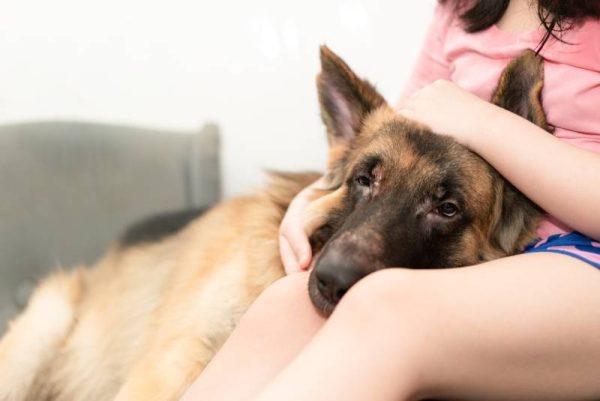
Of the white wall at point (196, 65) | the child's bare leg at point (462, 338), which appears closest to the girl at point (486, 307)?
the child's bare leg at point (462, 338)

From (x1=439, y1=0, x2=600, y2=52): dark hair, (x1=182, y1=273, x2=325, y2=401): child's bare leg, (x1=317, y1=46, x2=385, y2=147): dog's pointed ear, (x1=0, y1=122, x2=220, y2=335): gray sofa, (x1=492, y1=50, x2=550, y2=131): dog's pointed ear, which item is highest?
(x1=439, y1=0, x2=600, y2=52): dark hair

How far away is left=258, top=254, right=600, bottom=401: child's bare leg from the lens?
84cm

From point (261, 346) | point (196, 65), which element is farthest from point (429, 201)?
point (196, 65)

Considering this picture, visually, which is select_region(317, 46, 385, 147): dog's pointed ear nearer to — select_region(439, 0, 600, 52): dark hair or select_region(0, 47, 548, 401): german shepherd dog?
select_region(0, 47, 548, 401): german shepherd dog

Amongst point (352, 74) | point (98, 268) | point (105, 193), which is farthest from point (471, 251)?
point (105, 193)

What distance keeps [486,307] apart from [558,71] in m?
0.59

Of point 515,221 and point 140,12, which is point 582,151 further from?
point 140,12

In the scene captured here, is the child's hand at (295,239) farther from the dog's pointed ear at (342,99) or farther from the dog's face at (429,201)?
the dog's pointed ear at (342,99)

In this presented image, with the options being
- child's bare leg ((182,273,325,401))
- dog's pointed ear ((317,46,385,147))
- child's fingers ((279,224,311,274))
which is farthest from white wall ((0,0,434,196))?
child's bare leg ((182,273,325,401))

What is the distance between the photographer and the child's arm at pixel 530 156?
107cm

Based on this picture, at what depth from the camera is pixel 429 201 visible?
1.21 metres

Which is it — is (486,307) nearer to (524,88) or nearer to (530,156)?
(530,156)

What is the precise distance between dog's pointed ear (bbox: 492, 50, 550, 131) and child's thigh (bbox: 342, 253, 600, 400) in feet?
1.22

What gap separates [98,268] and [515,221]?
1.39m
